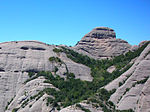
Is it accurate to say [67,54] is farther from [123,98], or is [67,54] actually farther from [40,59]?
[123,98]

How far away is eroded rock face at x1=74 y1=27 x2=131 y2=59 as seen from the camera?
129750 millimetres

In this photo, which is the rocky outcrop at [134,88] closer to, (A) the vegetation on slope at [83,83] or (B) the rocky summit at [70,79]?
(B) the rocky summit at [70,79]

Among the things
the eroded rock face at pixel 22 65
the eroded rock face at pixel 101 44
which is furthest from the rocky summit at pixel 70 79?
the eroded rock face at pixel 101 44

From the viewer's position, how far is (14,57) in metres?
103

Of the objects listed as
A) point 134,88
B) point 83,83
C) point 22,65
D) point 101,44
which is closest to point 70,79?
point 83,83

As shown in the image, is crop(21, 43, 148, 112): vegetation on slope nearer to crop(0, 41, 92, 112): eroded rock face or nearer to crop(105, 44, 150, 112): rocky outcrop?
crop(0, 41, 92, 112): eroded rock face

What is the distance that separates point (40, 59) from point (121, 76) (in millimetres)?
27263

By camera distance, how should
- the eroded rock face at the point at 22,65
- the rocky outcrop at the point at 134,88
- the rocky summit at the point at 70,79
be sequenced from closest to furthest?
the rocky outcrop at the point at 134,88 < the rocky summit at the point at 70,79 < the eroded rock face at the point at 22,65

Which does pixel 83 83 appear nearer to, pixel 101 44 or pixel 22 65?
pixel 22 65

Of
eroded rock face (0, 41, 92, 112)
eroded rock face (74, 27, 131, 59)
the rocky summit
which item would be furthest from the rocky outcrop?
eroded rock face (74, 27, 131, 59)

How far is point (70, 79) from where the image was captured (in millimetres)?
96688

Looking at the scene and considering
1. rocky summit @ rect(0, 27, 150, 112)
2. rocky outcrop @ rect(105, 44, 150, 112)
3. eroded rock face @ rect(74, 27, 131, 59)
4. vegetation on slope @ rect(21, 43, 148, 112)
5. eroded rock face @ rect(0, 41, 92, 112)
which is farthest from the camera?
eroded rock face @ rect(74, 27, 131, 59)

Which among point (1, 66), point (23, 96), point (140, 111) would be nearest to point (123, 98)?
point (140, 111)

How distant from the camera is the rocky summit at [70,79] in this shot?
72.1 meters
